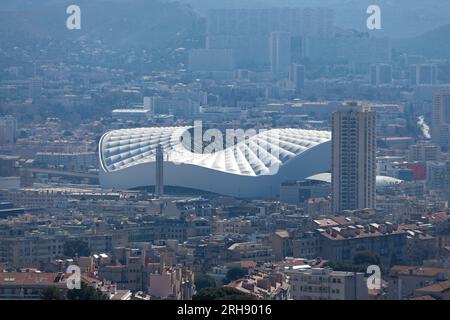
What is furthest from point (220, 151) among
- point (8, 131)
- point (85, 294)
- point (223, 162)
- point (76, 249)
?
point (85, 294)

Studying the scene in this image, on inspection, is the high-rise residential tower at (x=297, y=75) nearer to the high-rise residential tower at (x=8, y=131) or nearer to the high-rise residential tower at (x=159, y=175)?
the high-rise residential tower at (x=8, y=131)

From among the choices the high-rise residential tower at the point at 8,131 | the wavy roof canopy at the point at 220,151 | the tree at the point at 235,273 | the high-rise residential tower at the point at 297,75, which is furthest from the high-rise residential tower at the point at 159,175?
the high-rise residential tower at the point at 297,75

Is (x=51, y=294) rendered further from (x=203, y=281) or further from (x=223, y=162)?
(x=223, y=162)

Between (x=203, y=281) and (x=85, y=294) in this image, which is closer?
(x=85, y=294)

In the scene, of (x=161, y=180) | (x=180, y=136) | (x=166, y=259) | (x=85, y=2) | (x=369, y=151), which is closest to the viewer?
(x=166, y=259)

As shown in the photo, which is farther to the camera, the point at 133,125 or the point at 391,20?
the point at 391,20

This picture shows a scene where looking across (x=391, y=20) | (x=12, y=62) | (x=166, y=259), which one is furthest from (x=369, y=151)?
(x=391, y=20)

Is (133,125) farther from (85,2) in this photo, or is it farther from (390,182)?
(85,2)
